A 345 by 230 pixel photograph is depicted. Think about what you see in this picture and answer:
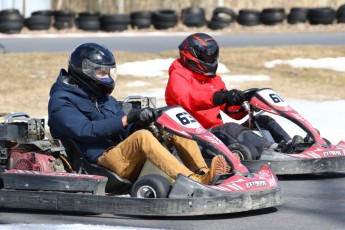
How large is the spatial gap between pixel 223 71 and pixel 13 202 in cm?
1091

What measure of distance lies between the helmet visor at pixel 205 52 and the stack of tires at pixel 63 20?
17968 millimetres

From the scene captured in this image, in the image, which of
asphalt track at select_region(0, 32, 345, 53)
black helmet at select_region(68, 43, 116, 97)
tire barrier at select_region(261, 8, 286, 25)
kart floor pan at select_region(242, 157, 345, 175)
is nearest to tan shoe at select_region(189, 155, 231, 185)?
black helmet at select_region(68, 43, 116, 97)

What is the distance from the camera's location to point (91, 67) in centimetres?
677

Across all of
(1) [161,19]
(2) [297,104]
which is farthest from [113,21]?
(2) [297,104]

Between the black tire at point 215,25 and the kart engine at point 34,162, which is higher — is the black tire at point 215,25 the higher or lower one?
the lower one

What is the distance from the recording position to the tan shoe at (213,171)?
6.23m

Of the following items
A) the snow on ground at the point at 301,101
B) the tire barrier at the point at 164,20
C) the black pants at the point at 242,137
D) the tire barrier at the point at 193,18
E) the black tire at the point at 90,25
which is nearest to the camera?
the black pants at the point at 242,137

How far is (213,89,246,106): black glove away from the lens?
27.7 ft

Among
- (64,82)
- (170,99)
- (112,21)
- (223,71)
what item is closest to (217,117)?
(170,99)

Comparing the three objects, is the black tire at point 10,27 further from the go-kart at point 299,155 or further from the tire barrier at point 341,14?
the go-kart at point 299,155

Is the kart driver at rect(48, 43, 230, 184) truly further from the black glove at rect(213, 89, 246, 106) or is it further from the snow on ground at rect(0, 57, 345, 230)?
the black glove at rect(213, 89, 246, 106)

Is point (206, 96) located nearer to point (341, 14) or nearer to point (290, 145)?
point (290, 145)

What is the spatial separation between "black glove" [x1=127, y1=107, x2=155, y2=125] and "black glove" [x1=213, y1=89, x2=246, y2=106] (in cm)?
219

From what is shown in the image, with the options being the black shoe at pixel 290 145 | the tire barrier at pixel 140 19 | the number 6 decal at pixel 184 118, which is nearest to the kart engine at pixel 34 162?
the number 6 decal at pixel 184 118
